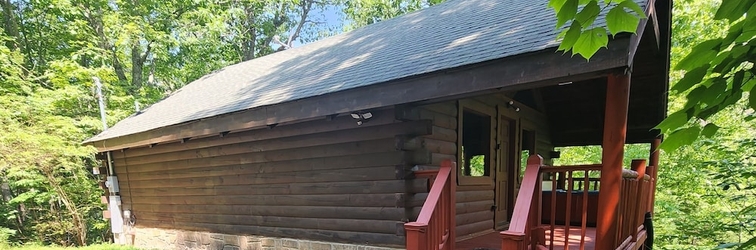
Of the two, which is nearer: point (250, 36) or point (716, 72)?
point (716, 72)

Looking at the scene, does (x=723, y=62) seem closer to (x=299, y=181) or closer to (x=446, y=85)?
(x=446, y=85)

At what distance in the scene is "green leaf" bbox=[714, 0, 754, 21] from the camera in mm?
1044

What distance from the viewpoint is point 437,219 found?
3.16 m

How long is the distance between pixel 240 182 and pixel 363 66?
2.47 m

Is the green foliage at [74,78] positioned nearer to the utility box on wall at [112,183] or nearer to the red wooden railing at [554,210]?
the utility box on wall at [112,183]

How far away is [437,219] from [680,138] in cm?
212

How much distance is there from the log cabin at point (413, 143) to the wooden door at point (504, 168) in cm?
3

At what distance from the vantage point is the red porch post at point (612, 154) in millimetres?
2643

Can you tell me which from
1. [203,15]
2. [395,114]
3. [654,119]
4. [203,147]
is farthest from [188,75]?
[654,119]

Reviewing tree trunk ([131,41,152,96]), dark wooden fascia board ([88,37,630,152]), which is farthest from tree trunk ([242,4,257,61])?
dark wooden fascia board ([88,37,630,152])

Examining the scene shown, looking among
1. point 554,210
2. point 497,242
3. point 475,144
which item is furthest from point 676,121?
point 475,144

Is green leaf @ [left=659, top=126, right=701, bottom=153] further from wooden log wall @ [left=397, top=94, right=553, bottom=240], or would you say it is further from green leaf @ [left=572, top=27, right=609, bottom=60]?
wooden log wall @ [left=397, top=94, right=553, bottom=240]

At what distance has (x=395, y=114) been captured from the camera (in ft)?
12.0

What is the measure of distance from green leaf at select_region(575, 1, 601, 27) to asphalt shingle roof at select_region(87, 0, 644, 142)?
144 centimetres
